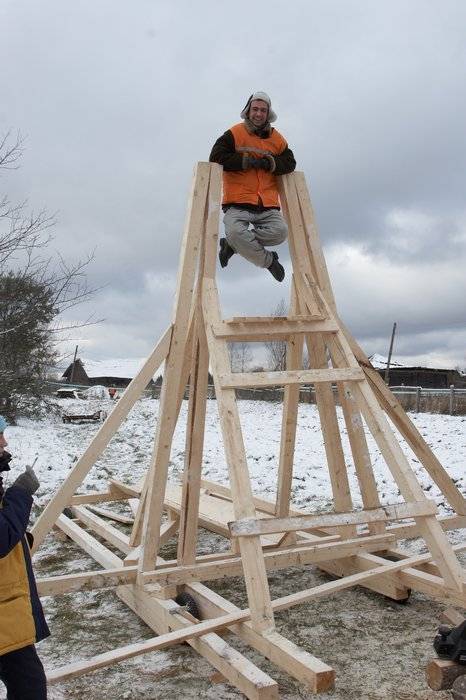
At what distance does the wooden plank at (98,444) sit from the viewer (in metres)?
4.43

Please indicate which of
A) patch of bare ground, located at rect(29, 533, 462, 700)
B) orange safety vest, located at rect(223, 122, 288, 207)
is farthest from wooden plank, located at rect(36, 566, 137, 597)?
orange safety vest, located at rect(223, 122, 288, 207)

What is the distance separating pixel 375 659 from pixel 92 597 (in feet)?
7.83

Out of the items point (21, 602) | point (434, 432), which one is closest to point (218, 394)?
point (21, 602)

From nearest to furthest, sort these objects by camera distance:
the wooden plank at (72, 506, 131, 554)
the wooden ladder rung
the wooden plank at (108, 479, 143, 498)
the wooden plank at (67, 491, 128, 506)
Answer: the wooden ladder rung → the wooden plank at (72, 506, 131, 554) → the wooden plank at (67, 491, 128, 506) → the wooden plank at (108, 479, 143, 498)

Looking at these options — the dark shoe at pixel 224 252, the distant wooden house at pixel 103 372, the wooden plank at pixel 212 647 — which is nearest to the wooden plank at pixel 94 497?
the wooden plank at pixel 212 647

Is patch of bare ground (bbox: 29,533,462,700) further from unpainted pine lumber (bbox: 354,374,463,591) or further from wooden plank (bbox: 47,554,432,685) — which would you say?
unpainted pine lumber (bbox: 354,374,463,591)

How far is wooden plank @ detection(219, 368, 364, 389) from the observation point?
3.90 metres

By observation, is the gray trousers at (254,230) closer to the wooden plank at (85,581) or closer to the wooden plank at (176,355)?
the wooden plank at (176,355)

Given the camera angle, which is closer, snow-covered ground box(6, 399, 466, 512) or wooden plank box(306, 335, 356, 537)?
wooden plank box(306, 335, 356, 537)

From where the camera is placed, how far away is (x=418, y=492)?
3.83 meters

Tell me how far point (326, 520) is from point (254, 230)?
2.41 meters

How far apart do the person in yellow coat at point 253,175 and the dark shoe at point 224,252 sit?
0.04m

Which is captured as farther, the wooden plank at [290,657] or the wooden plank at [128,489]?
the wooden plank at [128,489]

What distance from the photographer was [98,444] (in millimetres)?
4570
